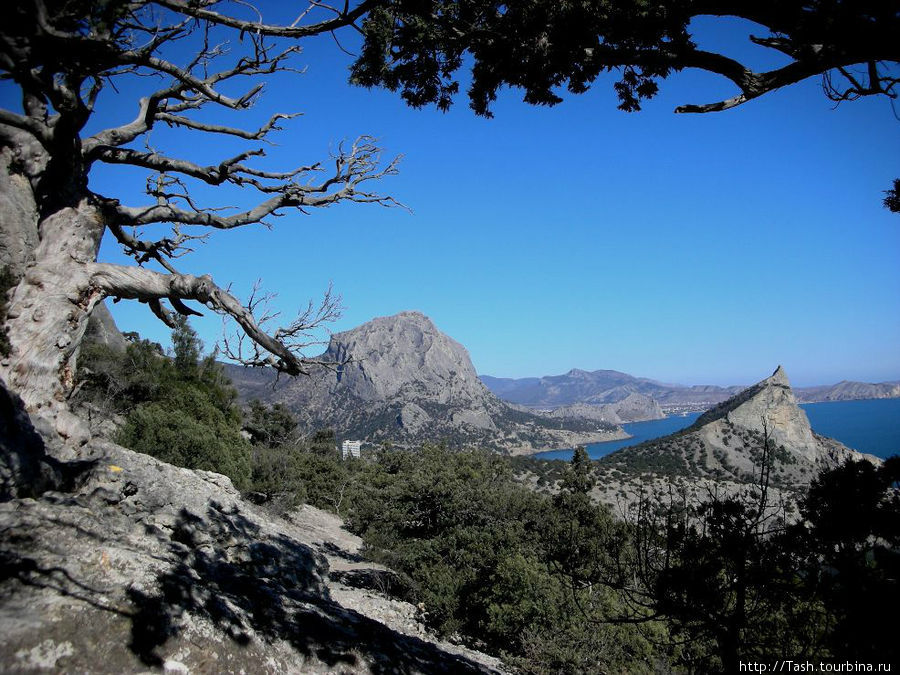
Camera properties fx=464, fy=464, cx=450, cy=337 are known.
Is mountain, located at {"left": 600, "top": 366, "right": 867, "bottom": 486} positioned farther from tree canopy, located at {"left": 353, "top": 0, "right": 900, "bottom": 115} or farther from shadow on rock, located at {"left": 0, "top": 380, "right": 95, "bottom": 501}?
shadow on rock, located at {"left": 0, "top": 380, "right": 95, "bottom": 501}

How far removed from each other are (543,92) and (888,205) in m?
3.06

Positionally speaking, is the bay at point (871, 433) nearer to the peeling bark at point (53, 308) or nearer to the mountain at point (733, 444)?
the mountain at point (733, 444)

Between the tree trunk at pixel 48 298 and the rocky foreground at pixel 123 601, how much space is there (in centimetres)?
28

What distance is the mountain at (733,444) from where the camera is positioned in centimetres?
6900

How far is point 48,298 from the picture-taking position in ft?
12.6

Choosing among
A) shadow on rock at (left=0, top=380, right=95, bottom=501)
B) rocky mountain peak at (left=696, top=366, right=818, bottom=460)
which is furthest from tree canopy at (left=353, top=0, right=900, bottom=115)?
rocky mountain peak at (left=696, top=366, right=818, bottom=460)

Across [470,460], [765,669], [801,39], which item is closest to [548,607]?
[765,669]

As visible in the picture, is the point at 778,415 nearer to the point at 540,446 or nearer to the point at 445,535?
the point at 540,446

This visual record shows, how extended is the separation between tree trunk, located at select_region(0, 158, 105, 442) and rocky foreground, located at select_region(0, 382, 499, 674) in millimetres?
280

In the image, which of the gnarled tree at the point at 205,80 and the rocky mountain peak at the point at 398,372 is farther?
the rocky mountain peak at the point at 398,372

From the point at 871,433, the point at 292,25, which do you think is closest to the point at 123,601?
the point at 292,25

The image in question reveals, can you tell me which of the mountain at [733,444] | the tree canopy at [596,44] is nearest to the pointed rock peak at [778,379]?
the mountain at [733,444]

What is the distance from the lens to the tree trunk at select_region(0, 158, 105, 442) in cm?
379

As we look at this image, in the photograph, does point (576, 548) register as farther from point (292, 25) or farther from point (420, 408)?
point (420, 408)
